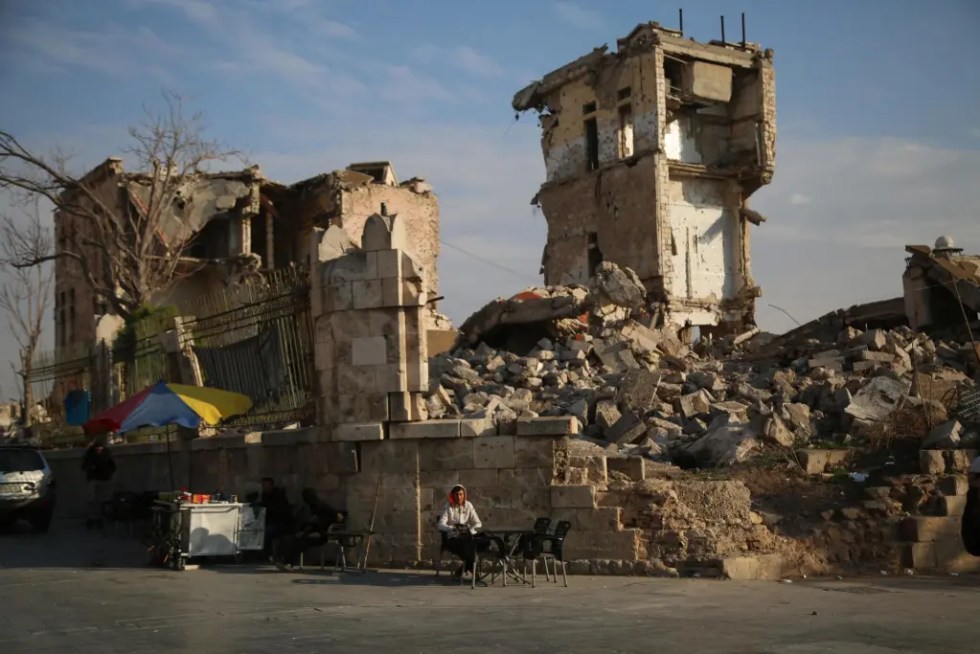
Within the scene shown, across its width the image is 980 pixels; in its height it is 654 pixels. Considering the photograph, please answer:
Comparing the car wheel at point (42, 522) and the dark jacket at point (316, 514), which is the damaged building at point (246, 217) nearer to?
the car wheel at point (42, 522)

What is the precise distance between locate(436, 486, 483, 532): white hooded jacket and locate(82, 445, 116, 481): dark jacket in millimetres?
8393

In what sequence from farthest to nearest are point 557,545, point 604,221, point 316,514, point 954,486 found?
point 604,221, point 954,486, point 316,514, point 557,545

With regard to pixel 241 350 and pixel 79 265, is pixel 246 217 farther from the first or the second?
pixel 241 350

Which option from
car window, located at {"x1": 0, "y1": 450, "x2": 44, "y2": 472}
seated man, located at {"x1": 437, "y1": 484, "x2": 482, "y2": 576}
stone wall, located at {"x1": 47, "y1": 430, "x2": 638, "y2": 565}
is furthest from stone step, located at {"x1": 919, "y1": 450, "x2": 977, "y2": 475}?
car window, located at {"x1": 0, "y1": 450, "x2": 44, "y2": 472}

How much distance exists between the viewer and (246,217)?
1508 inches

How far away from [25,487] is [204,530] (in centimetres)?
618

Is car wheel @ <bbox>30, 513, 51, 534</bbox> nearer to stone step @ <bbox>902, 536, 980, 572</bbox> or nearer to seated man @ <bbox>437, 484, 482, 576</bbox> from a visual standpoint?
seated man @ <bbox>437, 484, 482, 576</bbox>

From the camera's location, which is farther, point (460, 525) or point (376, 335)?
point (376, 335)

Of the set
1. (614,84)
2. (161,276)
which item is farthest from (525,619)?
(614,84)

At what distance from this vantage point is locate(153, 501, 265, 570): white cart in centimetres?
1205

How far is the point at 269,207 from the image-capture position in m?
39.4

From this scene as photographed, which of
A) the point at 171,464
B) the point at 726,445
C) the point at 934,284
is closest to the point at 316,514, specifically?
the point at 171,464

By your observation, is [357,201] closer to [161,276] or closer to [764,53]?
[161,276]

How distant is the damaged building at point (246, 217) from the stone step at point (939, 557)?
2354cm
